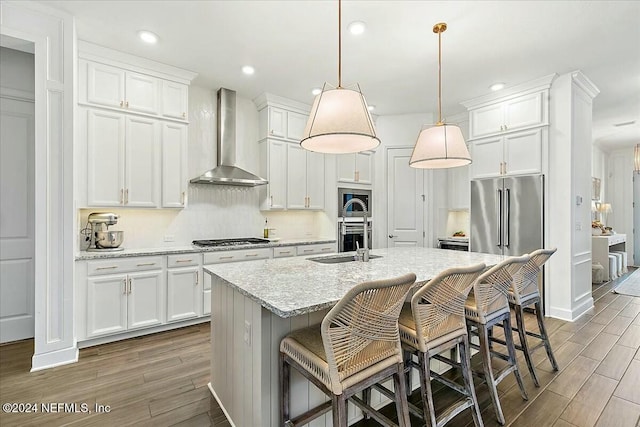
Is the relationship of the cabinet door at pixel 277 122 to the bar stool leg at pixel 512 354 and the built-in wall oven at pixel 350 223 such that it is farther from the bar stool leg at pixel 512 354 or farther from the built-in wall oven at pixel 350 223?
the bar stool leg at pixel 512 354

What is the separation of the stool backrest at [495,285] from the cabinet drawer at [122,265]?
2.98 metres

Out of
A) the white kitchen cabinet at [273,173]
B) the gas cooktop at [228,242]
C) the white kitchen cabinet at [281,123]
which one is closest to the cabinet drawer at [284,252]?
the gas cooktop at [228,242]

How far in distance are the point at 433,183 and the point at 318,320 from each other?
4.06m

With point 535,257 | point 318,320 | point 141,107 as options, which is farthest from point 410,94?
point 318,320

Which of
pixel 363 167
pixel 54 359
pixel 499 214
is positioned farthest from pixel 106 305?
pixel 499 214

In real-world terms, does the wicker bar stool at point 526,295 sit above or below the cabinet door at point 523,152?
below

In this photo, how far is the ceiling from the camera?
8.23ft

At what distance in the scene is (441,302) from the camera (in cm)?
162

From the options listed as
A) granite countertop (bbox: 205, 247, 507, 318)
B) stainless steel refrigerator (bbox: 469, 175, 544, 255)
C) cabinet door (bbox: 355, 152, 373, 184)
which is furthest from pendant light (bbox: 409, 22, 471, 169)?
cabinet door (bbox: 355, 152, 373, 184)

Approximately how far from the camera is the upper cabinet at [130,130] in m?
3.07

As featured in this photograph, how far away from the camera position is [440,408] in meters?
2.00

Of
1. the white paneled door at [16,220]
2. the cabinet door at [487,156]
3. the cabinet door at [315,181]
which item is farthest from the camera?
the cabinet door at [315,181]

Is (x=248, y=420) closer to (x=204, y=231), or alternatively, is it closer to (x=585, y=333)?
(x=204, y=231)

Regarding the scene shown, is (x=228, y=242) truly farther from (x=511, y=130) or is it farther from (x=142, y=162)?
(x=511, y=130)
